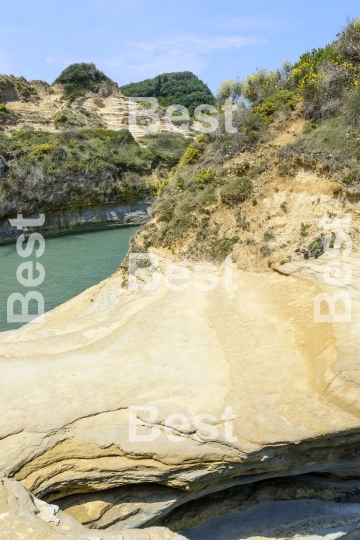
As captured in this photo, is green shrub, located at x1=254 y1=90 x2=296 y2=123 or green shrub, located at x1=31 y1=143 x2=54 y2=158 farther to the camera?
green shrub, located at x1=31 y1=143 x2=54 y2=158

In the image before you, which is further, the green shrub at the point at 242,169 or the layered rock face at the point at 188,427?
the green shrub at the point at 242,169

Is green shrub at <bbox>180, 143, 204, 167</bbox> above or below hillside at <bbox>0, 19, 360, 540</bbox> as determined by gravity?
above

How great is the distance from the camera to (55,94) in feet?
154

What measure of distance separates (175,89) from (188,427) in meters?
82.7

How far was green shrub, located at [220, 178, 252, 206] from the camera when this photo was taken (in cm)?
1366

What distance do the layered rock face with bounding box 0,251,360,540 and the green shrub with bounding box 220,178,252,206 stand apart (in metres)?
5.18

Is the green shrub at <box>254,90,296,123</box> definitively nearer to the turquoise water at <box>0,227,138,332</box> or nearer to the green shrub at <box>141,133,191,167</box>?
the turquoise water at <box>0,227,138,332</box>

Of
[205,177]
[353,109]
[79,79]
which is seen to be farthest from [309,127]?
[79,79]

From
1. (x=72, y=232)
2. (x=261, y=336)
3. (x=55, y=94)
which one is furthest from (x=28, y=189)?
(x=261, y=336)

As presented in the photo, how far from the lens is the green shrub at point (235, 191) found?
1366 centimetres

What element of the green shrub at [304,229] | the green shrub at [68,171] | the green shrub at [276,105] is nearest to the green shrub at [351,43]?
the green shrub at [276,105]

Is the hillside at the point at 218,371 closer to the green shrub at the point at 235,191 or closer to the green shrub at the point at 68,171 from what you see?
the green shrub at the point at 235,191

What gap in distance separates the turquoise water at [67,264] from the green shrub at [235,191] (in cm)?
695

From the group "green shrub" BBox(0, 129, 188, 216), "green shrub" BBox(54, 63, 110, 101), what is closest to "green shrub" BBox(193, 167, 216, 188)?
"green shrub" BBox(0, 129, 188, 216)
